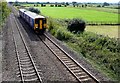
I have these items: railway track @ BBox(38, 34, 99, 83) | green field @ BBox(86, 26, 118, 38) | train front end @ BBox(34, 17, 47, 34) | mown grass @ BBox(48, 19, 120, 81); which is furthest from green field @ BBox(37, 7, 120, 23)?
railway track @ BBox(38, 34, 99, 83)

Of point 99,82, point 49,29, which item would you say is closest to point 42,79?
point 99,82

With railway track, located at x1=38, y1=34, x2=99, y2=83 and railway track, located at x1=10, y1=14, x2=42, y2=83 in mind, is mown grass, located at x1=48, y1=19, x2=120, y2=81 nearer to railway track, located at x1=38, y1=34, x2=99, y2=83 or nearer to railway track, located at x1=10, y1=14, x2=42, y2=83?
railway track, located at x1=38, y1=34, x2=99, y2=83

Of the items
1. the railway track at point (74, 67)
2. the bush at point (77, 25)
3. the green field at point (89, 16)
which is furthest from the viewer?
the green field at point (89, 16)

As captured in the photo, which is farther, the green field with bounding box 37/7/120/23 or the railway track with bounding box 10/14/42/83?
the green field with bounding box 37/7/120/23

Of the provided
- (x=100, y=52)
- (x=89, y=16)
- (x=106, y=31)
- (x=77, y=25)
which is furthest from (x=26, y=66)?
(x=89, y=16)

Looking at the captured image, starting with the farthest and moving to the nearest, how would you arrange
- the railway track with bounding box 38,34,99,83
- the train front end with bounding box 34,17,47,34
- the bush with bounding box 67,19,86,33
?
the bush with bounding box 67,19,86,33, the train front end with bounding box 34,17,47,34, the railway track with bounding box 38,34,99,83

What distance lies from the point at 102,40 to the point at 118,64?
24.8 feet

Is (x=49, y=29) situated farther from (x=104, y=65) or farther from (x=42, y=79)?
(x=42, y=79)

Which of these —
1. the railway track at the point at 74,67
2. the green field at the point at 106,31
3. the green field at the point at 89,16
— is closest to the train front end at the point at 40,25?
the railway track at the point at 74,67

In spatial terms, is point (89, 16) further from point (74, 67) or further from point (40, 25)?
point (74, 67)

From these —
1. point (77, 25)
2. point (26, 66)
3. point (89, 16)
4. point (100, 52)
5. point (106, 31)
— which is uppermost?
point (89, 16)

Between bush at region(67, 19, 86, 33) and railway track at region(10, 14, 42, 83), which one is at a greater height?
bush at region(67, 19, 86, 33)

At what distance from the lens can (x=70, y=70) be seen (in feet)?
46.1

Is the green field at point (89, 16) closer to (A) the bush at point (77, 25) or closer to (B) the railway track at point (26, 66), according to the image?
(A) the bush at point (77, 25)
